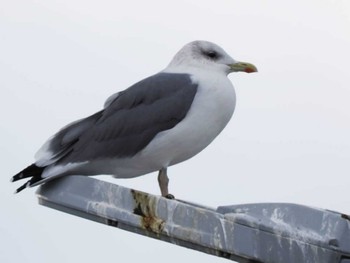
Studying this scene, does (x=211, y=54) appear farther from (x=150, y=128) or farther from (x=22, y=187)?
(x=22, y=187)

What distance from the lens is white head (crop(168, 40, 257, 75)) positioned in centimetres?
554

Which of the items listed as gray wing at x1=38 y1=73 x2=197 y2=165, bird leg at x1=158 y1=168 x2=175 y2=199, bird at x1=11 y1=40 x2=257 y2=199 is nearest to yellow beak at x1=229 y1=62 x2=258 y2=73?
bird at x1=11 y1=40 x2=257 y2=199

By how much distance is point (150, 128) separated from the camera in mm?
5188

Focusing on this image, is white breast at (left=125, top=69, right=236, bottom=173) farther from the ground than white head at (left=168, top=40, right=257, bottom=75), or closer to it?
closer to it

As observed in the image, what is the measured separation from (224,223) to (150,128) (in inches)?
72.1

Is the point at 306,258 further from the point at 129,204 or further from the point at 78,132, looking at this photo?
the point at 78,132

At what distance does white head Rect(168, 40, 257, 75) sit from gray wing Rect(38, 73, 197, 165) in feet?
0.67

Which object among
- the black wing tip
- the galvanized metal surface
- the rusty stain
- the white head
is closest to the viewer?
the galvanized metal surface

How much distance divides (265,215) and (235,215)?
11 centimetres

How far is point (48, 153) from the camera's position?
193 inches

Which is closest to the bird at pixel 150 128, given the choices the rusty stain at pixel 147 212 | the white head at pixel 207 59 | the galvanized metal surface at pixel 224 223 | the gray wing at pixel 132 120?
the gray wing at pixel 132 120

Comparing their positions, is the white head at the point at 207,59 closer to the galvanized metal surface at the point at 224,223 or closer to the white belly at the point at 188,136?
the white belly at the point at 188,136

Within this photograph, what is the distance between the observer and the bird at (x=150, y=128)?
16.6 ft

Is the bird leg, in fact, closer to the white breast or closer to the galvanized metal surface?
the white breast
